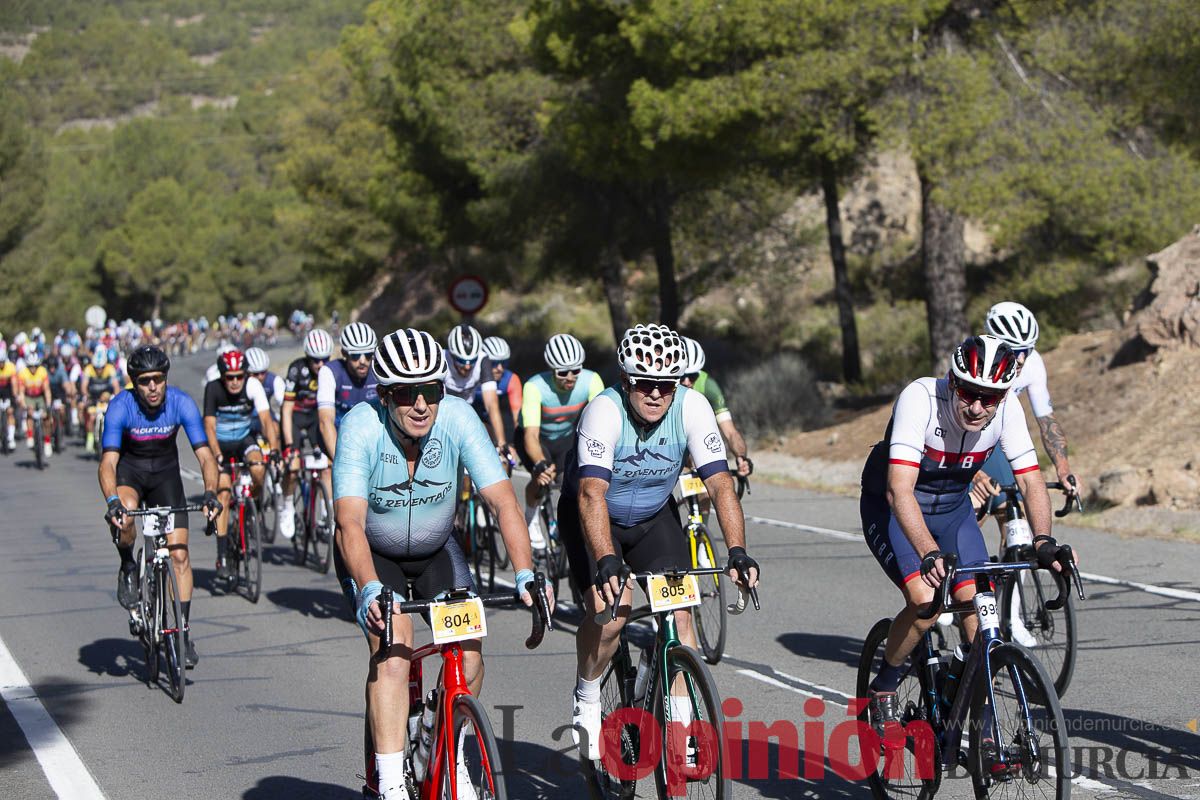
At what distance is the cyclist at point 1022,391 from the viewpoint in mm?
8172

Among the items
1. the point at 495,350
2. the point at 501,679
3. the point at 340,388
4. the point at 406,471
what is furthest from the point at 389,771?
the point at 495,350

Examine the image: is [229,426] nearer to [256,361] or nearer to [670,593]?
[256,361]

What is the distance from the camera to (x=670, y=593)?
18.8 feet

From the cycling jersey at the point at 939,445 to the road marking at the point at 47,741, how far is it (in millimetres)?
3998

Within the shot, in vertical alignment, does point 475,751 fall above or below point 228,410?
below

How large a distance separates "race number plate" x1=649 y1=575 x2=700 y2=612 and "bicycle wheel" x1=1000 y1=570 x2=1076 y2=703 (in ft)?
10.1

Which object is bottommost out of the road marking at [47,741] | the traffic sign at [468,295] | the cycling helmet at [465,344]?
the road marking at [47,741]

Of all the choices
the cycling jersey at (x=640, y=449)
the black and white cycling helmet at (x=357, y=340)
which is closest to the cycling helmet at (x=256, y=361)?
the black and white cycling helmet at (x=357, y=340)

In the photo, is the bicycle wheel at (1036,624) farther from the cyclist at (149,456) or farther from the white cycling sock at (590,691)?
the cyclist at (149,456)

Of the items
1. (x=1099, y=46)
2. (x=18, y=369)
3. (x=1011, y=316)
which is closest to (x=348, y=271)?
(x=18, y=369)

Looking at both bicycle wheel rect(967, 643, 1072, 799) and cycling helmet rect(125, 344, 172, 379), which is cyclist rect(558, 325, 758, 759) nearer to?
bicycle wheel rect(967, 643, 1072, 799)

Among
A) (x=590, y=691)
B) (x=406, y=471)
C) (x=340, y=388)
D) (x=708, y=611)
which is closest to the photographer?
(x=406, y=471)

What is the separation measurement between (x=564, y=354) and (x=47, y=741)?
4777mm

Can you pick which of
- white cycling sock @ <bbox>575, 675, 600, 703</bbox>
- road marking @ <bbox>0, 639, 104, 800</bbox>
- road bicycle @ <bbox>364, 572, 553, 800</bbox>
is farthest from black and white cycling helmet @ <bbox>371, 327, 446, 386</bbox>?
road marking @ <bbox>0, 639, 104, 800</bbox>
